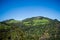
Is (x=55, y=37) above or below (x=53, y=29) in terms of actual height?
below

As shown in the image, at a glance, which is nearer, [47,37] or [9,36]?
[9,36]

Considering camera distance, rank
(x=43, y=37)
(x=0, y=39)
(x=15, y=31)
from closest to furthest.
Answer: (x=0, y=39), (x=15, y=31), (x=43, y=37)

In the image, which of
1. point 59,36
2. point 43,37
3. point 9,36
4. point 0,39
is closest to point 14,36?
point 9,36

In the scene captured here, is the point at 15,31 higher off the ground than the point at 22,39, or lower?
higher

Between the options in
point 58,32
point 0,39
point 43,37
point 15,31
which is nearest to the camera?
point 0,39

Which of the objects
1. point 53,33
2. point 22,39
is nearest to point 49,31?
point 53,33

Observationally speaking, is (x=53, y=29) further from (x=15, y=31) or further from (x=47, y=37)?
(x=15, y=31)

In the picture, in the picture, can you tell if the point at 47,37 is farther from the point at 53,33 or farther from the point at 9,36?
the point at 9,36

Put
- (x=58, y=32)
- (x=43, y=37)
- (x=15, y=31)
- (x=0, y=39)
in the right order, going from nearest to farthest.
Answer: (x=0, y=39) < (x=15, y=31) < (x=43, y=37) < (x=58, y=32)

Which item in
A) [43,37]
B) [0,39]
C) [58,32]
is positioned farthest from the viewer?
[58,32]
